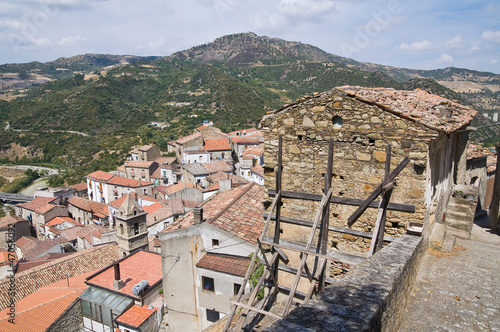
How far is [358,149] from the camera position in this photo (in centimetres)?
603

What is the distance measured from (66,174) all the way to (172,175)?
30.8m

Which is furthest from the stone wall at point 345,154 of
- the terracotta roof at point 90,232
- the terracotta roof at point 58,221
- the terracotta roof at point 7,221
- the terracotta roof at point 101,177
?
the terracotta roof at point 101,177

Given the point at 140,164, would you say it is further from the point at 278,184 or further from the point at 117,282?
the point at 278,184

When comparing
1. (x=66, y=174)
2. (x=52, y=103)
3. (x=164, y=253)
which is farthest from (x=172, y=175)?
(x=52, y=103)

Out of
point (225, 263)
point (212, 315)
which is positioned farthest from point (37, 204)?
point (225, 263)

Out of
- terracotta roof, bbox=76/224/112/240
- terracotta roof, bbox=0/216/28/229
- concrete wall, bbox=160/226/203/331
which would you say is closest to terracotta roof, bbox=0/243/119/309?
terracotta roof, bbox=76/224/112/240

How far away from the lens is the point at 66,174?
65.8 metres

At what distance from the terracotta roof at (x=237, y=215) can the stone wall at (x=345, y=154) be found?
5652mm

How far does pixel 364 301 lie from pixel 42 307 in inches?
816

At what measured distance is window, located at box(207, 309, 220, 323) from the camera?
12.8 meters

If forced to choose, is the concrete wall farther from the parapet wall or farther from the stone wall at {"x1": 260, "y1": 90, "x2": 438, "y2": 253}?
the parapet wall

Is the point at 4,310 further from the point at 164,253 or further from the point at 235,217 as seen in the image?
the point at 235,217

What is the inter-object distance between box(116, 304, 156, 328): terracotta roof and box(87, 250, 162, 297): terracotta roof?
808 mm

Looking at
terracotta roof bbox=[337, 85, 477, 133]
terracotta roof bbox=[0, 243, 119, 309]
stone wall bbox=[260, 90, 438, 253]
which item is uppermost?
terracotta roof bbox=[337, 85, 477, 133]
